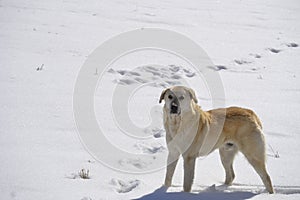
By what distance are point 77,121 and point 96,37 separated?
5794 mm

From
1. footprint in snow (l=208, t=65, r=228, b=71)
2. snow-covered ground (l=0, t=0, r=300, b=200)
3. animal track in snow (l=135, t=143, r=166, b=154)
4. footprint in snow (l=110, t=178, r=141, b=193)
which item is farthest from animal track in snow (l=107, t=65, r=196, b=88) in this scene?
footprint in snow (l=110, t=178, r=141, b=193)

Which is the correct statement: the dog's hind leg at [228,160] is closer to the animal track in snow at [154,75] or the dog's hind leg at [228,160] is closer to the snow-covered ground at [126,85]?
the snow-covered ground at [126,85]

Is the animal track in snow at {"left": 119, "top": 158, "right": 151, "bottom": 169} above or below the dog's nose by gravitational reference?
below

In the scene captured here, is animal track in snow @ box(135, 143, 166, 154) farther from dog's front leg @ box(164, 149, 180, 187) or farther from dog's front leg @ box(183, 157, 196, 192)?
dog's front leg @ box(183, 157, 196, 192)

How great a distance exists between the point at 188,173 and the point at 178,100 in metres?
0.97

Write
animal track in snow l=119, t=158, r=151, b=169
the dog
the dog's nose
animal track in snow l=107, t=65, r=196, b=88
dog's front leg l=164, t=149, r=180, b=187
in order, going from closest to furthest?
the dog's nose
the dog
dog's front leg l=164, t=149, r=180, b=187
animal track in snow l=119, t=158, r=151, b=169
animal track in snow l=107, t=65, r=196, b=88

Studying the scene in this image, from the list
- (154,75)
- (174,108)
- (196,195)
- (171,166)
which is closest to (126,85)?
(154,75)

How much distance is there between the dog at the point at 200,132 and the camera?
5609mm

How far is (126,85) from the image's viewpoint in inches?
377

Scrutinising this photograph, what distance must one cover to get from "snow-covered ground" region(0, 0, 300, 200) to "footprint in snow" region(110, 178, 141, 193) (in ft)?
0.08

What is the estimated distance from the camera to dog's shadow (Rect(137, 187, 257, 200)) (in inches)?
209

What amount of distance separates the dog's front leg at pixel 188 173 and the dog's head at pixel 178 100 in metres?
0.66

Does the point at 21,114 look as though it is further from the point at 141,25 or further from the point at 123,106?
the point at 141,25

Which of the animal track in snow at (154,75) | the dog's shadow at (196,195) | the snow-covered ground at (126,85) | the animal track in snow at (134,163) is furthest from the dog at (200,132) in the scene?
the animal track in snow at (154,75)
